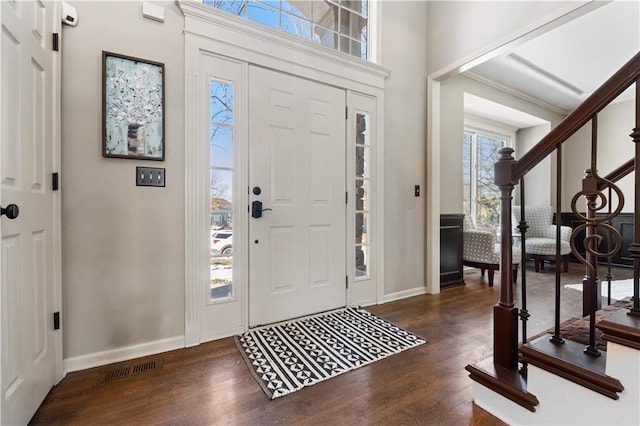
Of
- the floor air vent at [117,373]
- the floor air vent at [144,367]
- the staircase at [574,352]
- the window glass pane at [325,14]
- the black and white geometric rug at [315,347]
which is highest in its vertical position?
the window glass pane at [325,14]

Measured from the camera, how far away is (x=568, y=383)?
112cm

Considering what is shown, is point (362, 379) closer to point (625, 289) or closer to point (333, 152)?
point (333, 152)

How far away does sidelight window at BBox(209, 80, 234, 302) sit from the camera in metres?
2.09

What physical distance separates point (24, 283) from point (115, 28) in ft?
5.00

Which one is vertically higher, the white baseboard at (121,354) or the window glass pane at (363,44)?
the window glass pane at (363,44)

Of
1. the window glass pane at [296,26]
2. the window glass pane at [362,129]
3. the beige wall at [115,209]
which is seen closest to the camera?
the beige wall at [115,209]

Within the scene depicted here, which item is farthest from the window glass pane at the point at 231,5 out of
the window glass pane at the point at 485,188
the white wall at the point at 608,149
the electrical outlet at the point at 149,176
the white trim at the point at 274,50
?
the white wall at the point at 608,149

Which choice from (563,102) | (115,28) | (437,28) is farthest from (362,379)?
(563,102)

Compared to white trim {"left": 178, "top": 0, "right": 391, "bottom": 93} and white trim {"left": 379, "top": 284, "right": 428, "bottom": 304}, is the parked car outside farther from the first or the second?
white trim {"left": 379, "top": 284, "right": 428, "bottom": 304}

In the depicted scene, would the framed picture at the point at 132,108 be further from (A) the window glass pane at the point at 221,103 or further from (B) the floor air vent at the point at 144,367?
(B) the floor air vent at the point at 144,367

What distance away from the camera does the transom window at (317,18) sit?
89.9 inches

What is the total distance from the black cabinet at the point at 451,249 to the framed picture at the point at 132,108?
2986mm

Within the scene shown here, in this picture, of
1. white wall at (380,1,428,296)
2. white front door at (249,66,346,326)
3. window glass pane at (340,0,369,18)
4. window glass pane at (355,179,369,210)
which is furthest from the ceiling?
white front door at (249,66,346,326)

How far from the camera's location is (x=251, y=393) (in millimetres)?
1486
